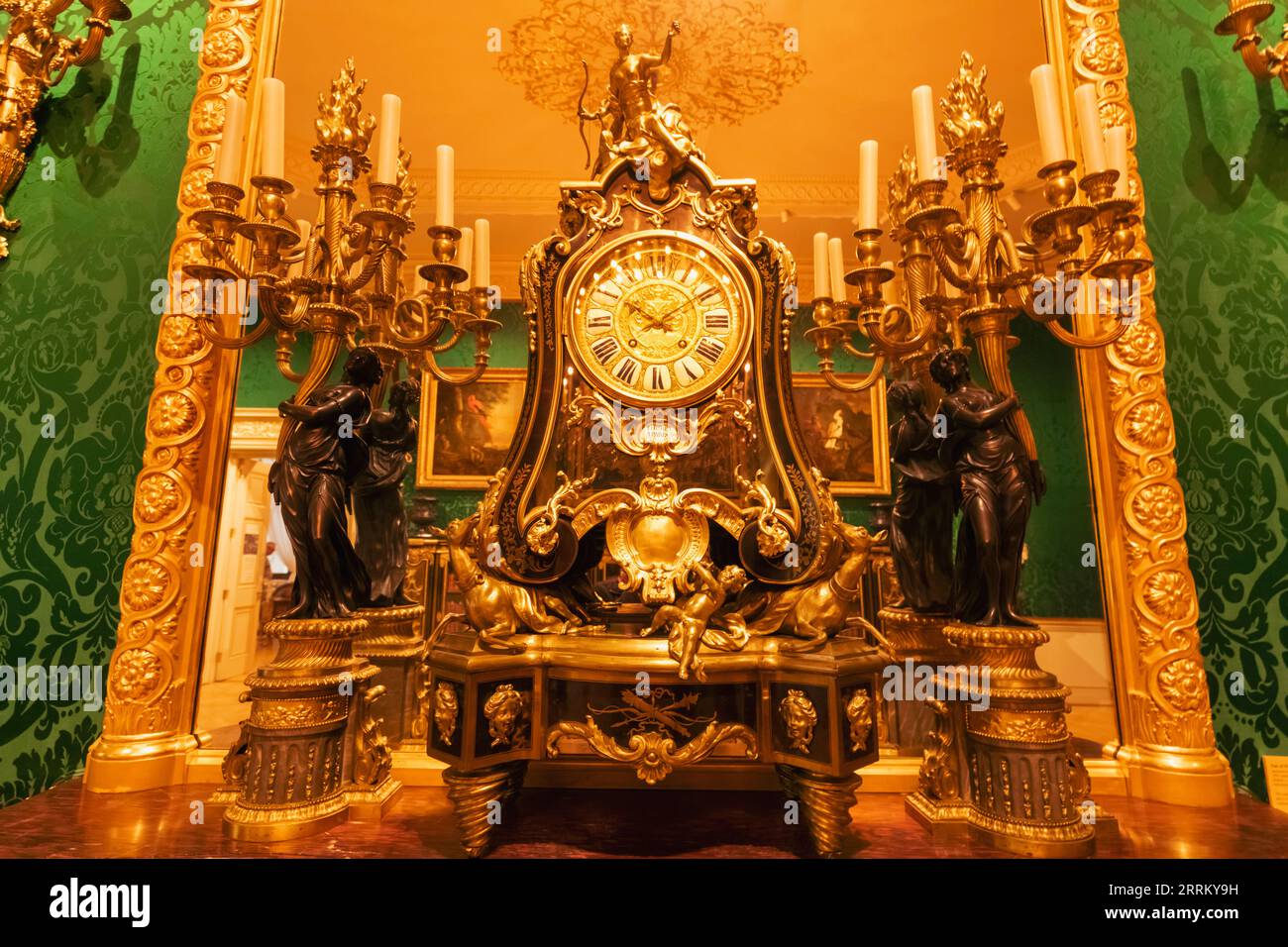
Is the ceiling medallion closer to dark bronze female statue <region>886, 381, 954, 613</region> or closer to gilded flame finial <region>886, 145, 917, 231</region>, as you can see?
gilded flame finial <region>886, 145, 917, 231</region>

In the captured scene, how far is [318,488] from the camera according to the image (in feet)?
6.30

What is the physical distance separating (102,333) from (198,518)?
883 mm

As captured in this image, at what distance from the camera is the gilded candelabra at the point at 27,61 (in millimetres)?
2488

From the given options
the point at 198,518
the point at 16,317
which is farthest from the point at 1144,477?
the point at 16,317

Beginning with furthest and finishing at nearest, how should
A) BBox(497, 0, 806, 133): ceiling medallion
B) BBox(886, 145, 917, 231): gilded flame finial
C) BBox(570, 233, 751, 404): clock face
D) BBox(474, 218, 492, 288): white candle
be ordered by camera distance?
BBox(497, 0, 806, 133): ceiling medallion
BBox(474, 218, 492, 288): white candle
BBox(886, 145, 917, 231): gilded flame finial
BBox(570, 233, 751, 404): clock face

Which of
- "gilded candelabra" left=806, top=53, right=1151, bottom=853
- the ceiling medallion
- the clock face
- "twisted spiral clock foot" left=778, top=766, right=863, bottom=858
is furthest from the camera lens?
the ceiling medallion

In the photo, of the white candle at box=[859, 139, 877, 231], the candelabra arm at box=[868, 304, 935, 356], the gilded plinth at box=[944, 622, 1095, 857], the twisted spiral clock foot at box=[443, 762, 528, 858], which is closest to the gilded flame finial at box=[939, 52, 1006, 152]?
the white candle at box=[859, 139, 877, 231]

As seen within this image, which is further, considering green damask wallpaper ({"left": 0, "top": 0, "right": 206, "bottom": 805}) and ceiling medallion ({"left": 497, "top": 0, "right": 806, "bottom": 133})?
ceiling medallion ({"left": 497, "top": 0, "right": 806, "bottom": 133})

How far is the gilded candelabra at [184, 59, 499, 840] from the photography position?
1.81 metres

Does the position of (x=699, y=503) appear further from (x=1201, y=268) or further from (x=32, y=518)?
(x=32, y=518)

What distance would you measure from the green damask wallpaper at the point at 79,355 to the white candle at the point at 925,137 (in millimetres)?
2961

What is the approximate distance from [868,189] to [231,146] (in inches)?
81.9

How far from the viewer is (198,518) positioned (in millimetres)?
2375

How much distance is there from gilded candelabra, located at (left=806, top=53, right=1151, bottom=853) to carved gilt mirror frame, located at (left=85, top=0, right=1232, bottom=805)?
0.43m
